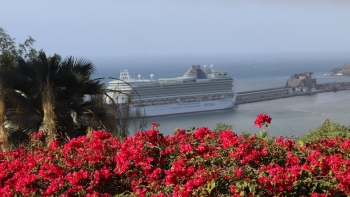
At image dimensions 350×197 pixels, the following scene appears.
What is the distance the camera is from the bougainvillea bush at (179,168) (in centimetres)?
178

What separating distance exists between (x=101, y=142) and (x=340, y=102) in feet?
117

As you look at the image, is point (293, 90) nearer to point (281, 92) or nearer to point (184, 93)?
point (281, 92)

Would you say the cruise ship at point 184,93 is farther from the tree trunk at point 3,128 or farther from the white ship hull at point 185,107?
the tree trunk at point 3,128

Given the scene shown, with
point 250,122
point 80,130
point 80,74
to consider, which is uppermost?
point 80,74

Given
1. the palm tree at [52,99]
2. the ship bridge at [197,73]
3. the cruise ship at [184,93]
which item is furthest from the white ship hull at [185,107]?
the palm tree at [52,99]

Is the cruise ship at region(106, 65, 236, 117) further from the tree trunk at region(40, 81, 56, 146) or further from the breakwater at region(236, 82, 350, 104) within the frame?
the tree trunk at region(40, 81, 56, 146)

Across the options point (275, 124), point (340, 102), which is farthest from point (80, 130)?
point (340, 102)

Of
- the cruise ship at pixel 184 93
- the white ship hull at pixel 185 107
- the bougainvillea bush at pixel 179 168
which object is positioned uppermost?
the bougainvillea bush at pixel 179 168

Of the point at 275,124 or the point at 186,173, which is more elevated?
the point at 186,173

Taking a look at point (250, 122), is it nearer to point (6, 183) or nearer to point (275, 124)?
point (275, 124)

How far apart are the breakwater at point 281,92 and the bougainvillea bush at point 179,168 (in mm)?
33819

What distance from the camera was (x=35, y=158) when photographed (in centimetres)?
226

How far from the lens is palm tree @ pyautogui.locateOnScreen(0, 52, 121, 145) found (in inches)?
166

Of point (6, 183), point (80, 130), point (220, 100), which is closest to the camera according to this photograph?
point (6, 183)
